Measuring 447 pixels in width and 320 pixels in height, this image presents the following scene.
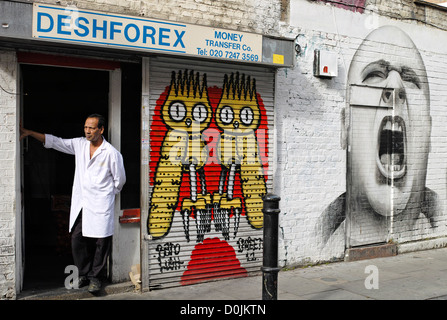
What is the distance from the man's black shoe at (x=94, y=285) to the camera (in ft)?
19.8

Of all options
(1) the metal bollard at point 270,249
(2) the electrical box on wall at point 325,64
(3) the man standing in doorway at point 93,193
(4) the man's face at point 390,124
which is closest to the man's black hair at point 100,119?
(3) the man standing in doorway at point 93,193

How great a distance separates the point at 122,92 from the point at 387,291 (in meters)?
3.99

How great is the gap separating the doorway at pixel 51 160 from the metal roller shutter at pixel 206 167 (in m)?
0.79

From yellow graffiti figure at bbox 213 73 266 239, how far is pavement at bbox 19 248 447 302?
0.82 m

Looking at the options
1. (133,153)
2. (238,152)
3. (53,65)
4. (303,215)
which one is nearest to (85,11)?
(53,65)

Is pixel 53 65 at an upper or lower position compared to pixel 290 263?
upper

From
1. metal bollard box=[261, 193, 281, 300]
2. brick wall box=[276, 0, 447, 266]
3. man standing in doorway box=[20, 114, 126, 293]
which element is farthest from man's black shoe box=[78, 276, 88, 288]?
brick wall box=[276, 0, 447, 266]

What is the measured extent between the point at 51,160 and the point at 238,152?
272 centimetres

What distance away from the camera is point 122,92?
655cm

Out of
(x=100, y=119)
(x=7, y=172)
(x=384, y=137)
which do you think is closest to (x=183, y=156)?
(x=100, y=119)

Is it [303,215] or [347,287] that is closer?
[347,287]

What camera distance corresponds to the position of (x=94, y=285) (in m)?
6.04

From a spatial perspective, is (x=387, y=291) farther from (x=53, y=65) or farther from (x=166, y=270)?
(x=53, y=65)

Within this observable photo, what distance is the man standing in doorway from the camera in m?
6.04
